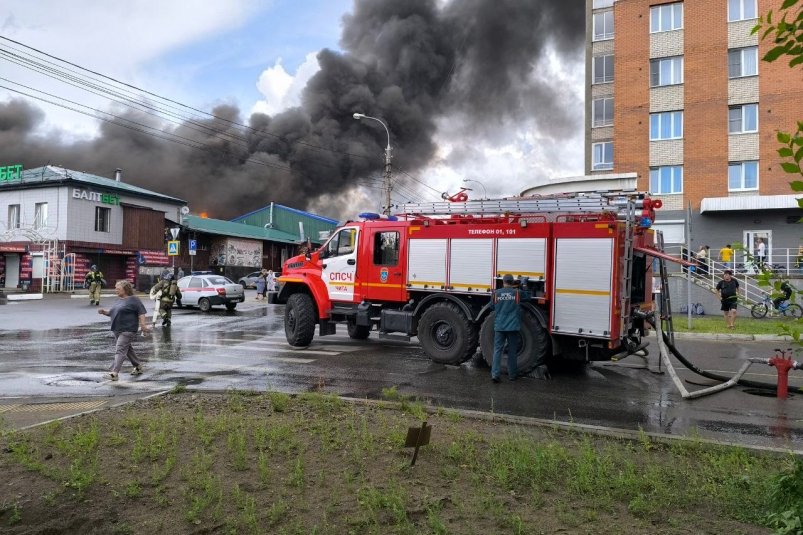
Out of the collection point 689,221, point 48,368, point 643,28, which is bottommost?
point 48,368

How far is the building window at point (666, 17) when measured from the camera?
2949 cm

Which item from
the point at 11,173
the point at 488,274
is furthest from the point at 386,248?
the point at 11,173

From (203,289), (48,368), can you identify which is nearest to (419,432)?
(48,368)

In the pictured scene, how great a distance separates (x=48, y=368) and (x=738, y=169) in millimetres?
30071

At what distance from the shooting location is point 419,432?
423 cm

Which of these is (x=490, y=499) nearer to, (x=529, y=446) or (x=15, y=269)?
(x=529, y=446)

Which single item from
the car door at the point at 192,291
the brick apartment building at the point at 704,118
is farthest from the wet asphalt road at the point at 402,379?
the brick apartment building at the point at 704,118

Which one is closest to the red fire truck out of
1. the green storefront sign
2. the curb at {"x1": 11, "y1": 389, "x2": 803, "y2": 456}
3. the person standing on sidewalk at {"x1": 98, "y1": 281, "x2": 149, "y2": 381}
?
the curb at {"x1": 11, "y1": 389, "x2": 803, "y2": 456}

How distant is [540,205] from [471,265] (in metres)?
1.56

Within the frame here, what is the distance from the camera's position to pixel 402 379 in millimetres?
8758

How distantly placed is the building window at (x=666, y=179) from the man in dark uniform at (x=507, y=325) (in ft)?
79.1

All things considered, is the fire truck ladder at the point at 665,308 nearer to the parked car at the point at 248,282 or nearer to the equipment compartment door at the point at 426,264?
the equipment compartment door at the point at 426,264

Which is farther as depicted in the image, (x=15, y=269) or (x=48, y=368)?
(x=15, y=269)

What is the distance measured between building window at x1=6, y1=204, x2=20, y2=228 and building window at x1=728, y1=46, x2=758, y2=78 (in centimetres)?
4289
